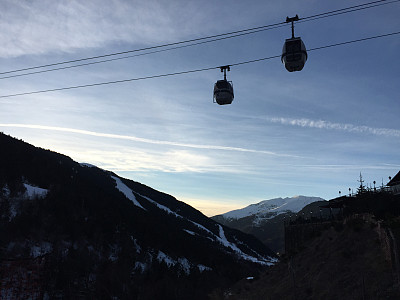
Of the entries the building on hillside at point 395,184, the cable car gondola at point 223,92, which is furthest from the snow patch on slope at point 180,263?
the cable car gondola at point 223,92

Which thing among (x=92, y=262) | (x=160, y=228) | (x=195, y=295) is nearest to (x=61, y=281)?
(x=92, y=262)

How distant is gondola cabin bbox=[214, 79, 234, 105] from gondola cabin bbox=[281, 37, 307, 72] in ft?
12.4

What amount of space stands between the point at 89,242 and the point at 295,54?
229ft

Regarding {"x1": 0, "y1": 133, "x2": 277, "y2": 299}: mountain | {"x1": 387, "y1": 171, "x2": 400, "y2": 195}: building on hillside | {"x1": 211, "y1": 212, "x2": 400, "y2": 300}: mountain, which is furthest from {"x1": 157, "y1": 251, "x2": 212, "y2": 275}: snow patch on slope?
{"x1": 387, "y1": 171, "x2": 400, "y2": 195}: building on hillside

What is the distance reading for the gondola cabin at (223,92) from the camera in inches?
699

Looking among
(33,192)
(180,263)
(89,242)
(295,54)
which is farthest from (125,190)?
(295,54)

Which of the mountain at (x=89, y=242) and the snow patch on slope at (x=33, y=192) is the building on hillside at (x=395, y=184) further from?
the snow patch on slope at (x=33, y=192)

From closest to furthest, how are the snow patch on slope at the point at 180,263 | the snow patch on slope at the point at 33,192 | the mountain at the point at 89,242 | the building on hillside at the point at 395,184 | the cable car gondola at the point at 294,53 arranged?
the cable car gondola at the point at 294,53, the building on hillside at the point at 395,184, the mountain at the point at 89,242, the snow patch on slope at the point at 33,192, the snow patch on slope at the point at 180,263

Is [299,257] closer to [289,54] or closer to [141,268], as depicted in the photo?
[289,54]

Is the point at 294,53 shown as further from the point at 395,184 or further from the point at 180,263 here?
the point at 180,263

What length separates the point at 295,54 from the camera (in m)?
14.7

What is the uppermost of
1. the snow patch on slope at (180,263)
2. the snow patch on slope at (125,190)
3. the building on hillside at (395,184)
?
the snow patch on slope at (125,190)

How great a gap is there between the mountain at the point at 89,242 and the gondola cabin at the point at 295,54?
158 ft

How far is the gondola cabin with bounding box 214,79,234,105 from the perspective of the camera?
17766 millimetres
